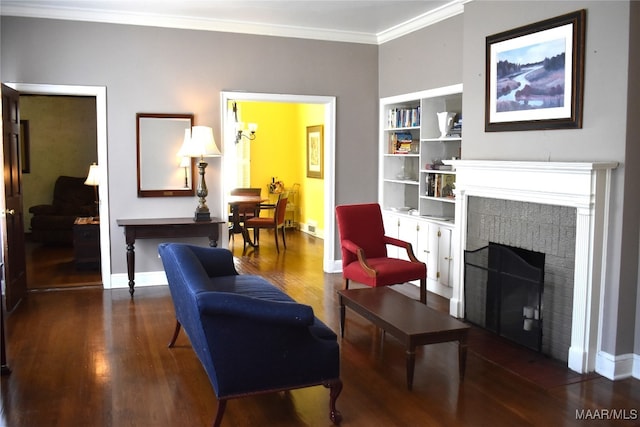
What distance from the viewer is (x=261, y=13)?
19.1 ft

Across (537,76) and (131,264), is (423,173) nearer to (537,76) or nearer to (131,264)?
(537,76)

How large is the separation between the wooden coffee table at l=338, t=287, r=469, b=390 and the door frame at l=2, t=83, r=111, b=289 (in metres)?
2.86

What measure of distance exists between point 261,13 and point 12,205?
9.67ft

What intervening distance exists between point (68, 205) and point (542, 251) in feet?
23.5

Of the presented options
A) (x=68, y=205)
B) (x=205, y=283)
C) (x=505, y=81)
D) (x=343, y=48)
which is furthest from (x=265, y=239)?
(x=205, y=283)

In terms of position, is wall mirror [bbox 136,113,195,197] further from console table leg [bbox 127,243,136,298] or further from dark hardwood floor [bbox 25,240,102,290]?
dark hardwood floor [bbox 25,240,102,290]

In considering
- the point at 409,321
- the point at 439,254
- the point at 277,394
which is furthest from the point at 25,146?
the point at 409,321

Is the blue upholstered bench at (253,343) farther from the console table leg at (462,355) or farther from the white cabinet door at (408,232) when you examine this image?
the white cabinet door at (408,232)

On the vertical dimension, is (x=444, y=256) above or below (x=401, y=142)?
below

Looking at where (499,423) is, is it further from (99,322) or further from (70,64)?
(70,64)

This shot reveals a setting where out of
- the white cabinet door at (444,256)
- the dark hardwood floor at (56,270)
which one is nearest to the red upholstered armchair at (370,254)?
the white cabinet door at (444,256)

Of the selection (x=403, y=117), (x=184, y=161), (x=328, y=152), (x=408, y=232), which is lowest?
(x=408, y=232)

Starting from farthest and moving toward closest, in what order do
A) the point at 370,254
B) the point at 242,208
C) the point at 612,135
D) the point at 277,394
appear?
1. the point at 242,208
2. the point at 370,254
3. the point at 612,135
4. the point at 277,394
